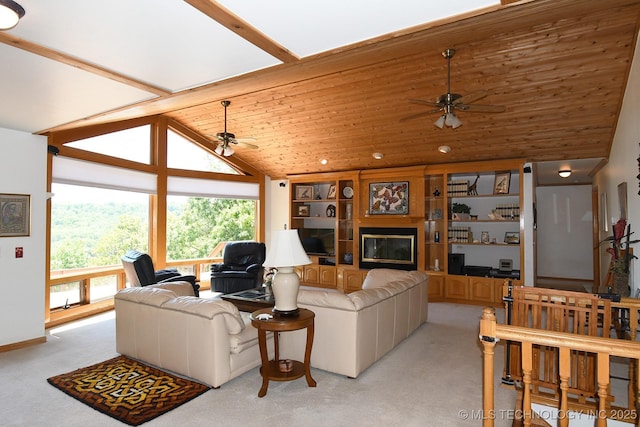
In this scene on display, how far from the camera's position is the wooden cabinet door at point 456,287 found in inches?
260

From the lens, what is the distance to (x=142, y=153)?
22.6 ft

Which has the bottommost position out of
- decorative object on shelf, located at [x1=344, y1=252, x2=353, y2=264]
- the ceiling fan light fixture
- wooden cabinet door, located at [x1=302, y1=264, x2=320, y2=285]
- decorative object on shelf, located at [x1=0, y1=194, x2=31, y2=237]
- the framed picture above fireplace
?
wooden cabinet door, located at [x1=302, y1=264, x2=320, y2=285]

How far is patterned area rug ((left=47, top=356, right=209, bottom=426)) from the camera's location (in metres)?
2.77

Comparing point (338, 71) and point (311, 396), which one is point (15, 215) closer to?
point (311, 396)

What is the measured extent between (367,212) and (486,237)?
90.9 inches

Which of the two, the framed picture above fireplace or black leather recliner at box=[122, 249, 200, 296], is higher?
the framed picture above fireplace

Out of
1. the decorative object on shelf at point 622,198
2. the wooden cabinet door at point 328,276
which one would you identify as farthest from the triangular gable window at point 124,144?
the decorative object on shelf at point 622,198

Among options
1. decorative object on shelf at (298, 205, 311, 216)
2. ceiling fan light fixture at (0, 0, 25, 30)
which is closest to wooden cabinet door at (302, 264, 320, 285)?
decorative object on shelf at (298, 205, 311, 216)

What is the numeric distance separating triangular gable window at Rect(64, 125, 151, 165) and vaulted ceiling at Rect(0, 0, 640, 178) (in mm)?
665

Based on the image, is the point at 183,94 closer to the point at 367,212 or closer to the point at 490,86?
the point at 490,86

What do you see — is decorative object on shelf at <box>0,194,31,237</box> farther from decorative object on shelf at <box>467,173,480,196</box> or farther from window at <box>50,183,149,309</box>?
decorative object on shelf at <box>467,173,480,196</box>

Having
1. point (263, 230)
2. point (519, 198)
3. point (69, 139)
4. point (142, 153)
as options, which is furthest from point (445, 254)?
point (69, 139)

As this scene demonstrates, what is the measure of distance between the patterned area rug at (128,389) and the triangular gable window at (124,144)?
367 cm

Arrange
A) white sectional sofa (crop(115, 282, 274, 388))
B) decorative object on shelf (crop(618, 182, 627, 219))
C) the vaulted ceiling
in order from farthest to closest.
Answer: decorative object on shelf (crop(618, 182, 627, 219)) → white sectional sofa (crop(115, 282, 274, 388)) → the vaulted ceiling
